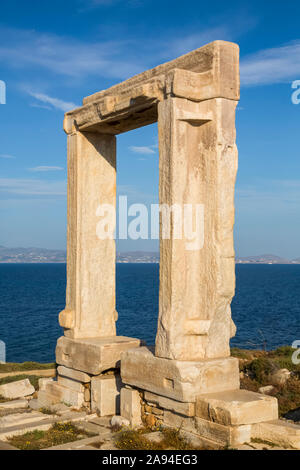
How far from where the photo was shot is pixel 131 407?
7.03 m

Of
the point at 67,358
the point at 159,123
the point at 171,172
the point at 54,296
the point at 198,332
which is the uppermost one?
the point at 159,123

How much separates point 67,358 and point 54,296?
55.1 meters

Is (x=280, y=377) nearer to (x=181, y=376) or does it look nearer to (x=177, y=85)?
(x=181, y=376)

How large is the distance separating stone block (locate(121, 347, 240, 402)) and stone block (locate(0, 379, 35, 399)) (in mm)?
3598

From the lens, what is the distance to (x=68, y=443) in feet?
20.9

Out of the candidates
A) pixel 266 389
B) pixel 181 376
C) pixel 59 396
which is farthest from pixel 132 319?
pixel 181 376

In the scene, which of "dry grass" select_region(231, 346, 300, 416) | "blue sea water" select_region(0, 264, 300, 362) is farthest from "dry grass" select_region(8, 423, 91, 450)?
"blue sea water" select_region(0, 264, 300, 362)

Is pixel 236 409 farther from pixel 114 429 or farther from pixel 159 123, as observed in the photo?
pixel 159 123

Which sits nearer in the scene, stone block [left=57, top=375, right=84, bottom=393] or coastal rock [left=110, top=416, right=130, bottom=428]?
coastal rock [left=110, top=416, right=130, bottom=428]

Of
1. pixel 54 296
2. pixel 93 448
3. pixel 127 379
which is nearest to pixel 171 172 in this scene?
pixel 127 379

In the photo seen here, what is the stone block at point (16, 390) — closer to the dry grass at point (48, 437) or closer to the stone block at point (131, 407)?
the dry grass at point (48, 437)

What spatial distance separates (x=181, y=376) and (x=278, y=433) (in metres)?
1.25

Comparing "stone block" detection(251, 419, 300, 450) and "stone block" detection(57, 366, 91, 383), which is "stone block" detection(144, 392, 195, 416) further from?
"stone block" detection(57, 366, 91, 383)

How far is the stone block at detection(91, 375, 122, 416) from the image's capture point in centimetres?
782
